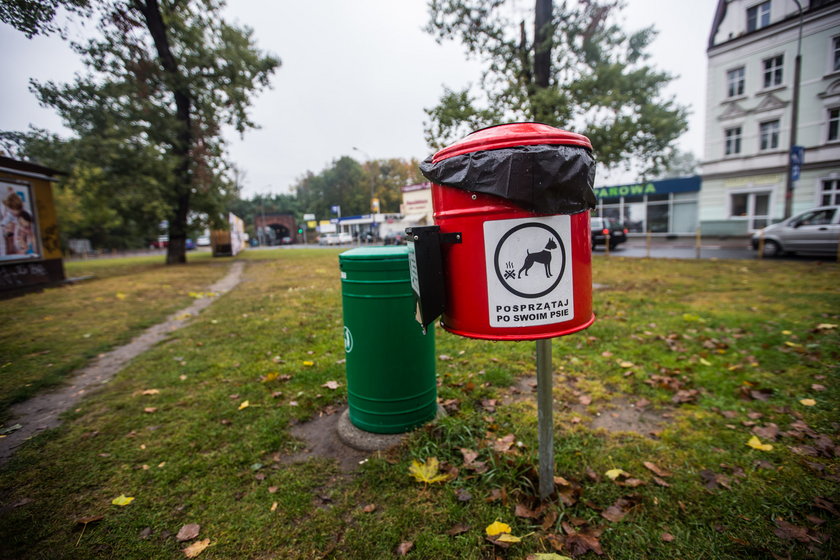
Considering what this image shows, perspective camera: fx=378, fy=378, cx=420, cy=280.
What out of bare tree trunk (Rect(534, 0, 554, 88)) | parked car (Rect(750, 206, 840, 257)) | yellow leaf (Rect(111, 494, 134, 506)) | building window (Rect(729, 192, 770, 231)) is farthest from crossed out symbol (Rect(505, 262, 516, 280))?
building window (Rect(729, 192, 770, 231))

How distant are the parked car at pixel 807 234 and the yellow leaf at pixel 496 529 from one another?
13980 mm

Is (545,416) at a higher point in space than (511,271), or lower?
lower

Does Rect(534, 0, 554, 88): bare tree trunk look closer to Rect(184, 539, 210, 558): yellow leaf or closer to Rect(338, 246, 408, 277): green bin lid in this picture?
Rect(338, 246, 408, 277): green bin lid

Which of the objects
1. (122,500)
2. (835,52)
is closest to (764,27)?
(835,52)

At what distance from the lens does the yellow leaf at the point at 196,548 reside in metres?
1.86

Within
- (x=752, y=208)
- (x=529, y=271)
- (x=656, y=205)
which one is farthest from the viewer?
(x=656, y=205)

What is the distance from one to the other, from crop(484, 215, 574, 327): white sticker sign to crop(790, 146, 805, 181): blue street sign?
4.90m

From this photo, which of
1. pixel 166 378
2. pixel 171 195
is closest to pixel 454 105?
pixel 166 378

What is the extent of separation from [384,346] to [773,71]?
4866 millimetres

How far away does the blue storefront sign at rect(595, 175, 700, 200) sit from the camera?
27422 millimetres

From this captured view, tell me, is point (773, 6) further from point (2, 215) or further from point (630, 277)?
point (2, 215)

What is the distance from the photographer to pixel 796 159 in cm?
499

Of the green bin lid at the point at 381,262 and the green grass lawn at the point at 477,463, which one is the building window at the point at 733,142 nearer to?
the green grass lawn at the point at 477,463

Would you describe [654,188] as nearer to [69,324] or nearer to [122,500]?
[69,324]
